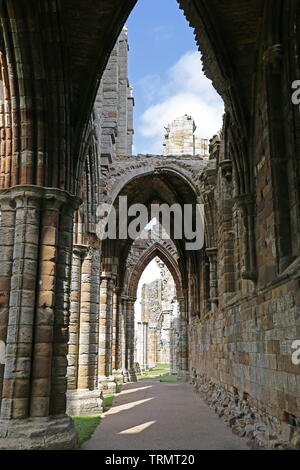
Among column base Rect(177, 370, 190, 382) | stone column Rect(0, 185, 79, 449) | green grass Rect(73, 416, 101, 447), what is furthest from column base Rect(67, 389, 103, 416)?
column base Rect(177, 370, 190, 382)

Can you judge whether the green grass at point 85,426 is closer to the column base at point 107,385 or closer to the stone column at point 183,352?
the column base at point 107,385

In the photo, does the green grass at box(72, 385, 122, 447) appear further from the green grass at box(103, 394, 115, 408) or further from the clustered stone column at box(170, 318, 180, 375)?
the clustered stone column at box(170, 318, 180, 375)

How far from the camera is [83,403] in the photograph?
828cm

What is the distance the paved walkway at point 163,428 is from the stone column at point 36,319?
32.4 inches

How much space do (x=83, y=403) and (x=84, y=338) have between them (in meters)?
1.23

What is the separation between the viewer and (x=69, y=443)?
4812mm

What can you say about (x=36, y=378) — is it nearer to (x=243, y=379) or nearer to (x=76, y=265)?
(x=243, y=379)

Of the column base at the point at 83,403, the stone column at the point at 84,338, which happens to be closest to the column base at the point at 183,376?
the stone column at the point at 84,338

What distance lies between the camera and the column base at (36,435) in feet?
14.8

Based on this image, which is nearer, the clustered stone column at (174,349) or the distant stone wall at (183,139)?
the distant stone wall at (183,139)

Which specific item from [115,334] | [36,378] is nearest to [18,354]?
[36,378]

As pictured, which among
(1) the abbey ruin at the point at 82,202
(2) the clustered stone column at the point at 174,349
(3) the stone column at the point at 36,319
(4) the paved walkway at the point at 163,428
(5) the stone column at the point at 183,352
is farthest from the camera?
(2) the clustered stone column at the point at 174,349

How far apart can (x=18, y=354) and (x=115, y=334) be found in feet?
36.1

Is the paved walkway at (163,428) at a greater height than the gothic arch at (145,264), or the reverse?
the gothic arch at (145,264)
